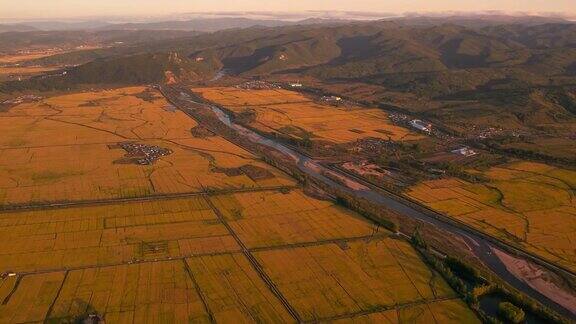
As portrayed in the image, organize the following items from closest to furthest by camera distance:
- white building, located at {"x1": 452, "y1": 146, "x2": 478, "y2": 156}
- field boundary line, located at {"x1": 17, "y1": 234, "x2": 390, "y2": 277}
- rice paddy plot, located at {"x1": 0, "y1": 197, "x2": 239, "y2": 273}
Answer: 1. field boundary line, located at {"x1": 17, "y1": 234, "x2": 390, "y2": 277}
2. rice paddy plot, located at {"x1": 0, "y1": 197, "x2": 239, "y2": 273}
3. white building, located at {"x1": 452, "y1": 146, "x2": 478, "y2": 156}

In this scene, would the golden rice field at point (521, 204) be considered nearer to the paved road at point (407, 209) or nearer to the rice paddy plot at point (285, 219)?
the paved road at point (407, 209)

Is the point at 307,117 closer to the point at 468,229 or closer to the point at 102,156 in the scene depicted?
the point at 102,156

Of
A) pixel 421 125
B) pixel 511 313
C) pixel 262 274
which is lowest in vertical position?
pixel 421 125

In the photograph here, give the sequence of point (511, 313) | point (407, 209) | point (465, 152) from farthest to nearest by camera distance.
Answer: point (465, 152)
point (407, 209)
point (511, 313)

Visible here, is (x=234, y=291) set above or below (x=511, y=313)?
above

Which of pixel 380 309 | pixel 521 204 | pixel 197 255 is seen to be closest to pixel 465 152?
pixel 521 204

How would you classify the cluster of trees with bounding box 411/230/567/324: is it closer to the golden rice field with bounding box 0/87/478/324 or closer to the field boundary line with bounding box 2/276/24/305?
the golden rice field with bounding box 0/87/478/324

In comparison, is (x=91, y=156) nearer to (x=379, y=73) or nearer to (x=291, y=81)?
(x=291, y=81)

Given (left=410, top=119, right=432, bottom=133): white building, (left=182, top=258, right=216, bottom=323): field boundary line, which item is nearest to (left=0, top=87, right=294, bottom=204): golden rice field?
(left=182, top=258, right=216, bottom=323): field boundary line
